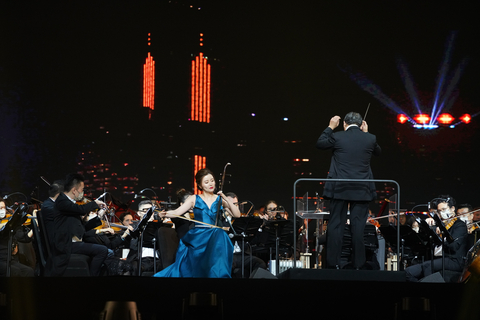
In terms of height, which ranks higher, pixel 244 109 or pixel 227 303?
pixel 244 109

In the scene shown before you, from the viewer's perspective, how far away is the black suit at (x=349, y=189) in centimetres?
468

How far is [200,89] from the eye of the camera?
1073cm

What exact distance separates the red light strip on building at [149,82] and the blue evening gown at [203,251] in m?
5.68

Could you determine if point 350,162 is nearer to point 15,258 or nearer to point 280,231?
point 280,231

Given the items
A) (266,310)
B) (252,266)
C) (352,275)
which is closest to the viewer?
(266,310)

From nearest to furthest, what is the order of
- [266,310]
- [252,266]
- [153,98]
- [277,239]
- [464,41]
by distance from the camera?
1. [266,310]
2. [277,239]
3. [252,266]
4. [464,41]
5. [153,98]

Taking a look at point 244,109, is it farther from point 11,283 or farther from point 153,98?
point 11,283

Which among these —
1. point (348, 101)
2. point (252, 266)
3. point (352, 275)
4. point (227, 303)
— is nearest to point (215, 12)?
point (348, 101)

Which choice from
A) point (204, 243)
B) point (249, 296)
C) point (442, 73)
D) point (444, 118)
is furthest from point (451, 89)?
point (249, 296)

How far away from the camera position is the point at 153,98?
1076 cm

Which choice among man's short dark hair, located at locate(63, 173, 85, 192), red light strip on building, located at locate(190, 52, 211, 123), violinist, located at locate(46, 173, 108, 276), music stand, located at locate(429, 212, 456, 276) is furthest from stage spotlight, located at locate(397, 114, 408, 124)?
man's short dark hair, located at locate(63, 173, 85, 192)

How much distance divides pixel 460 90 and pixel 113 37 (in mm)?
6859

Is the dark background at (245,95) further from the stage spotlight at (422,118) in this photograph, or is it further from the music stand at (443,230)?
the music stand at (443,230)

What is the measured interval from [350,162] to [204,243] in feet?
5.51
